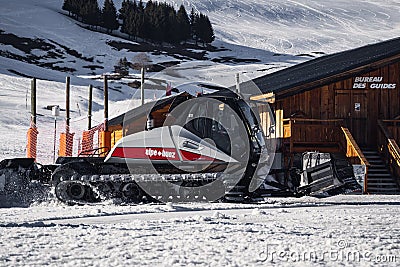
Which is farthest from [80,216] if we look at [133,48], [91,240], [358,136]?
[133,48]

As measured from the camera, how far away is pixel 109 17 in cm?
12125

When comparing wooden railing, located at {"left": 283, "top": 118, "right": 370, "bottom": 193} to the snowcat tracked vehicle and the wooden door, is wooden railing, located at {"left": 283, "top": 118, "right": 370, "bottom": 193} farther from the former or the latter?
the snowcat tracked vehicle

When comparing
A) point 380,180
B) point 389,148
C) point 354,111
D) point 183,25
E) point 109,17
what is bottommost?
point 380,180

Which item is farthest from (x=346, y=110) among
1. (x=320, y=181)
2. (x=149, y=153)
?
(x=149, y=153)

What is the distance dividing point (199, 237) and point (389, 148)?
1729 cm

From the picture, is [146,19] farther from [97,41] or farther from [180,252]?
[180,252]

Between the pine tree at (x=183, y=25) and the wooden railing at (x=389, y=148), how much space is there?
9757 cm

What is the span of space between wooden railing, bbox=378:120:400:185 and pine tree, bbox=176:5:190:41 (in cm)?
9757

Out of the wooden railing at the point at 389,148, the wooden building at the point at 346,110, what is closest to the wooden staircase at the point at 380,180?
the wooden building at the point at 346,110

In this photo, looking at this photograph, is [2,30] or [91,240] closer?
[91,240]

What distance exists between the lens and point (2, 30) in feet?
350

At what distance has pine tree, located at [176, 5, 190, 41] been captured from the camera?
405 feet

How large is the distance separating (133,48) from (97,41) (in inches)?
228

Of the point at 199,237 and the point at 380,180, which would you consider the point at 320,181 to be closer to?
the point at 199,237
